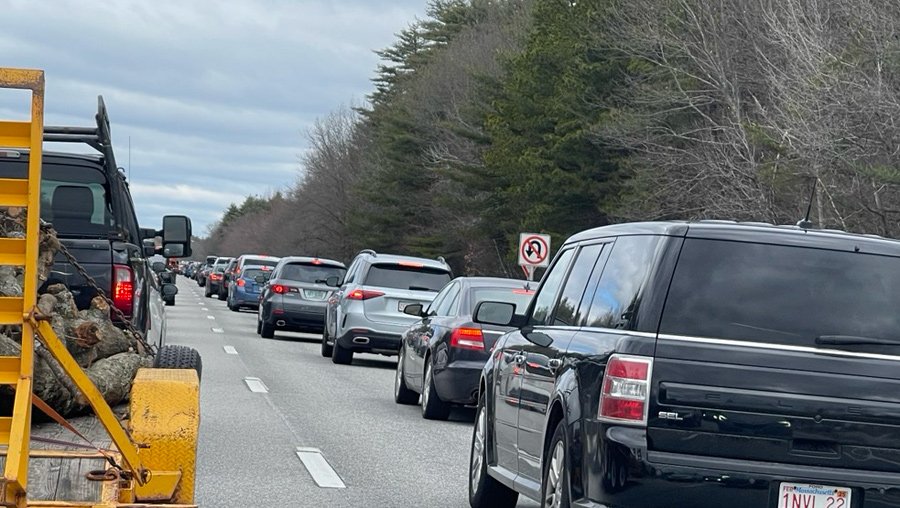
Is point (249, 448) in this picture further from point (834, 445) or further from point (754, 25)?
point (754, 25)

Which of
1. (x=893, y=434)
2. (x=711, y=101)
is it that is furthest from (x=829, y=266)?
(x=711, y=101)

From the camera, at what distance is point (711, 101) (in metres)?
41.8

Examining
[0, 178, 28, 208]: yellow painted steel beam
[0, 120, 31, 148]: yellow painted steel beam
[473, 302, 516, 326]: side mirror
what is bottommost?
[473, 302, 516, 326]: side mirror

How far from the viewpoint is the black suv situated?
20.6 ft

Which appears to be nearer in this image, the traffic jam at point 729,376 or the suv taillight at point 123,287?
the traffic jam at point 729,376

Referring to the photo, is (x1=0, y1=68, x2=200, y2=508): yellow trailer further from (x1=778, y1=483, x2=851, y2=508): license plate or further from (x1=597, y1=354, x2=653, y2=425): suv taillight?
(x1=778, y1=483, x2=851, y2=508): license plate

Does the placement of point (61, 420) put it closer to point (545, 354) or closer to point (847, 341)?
point (545, 354)

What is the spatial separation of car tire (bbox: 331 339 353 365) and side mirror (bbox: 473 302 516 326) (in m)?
14.4

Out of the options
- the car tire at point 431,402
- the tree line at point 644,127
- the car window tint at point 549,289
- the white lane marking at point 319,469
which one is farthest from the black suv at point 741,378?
the tree line at point 644,127

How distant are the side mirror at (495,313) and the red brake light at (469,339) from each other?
583 centimetres

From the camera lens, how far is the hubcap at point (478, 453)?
935 cm

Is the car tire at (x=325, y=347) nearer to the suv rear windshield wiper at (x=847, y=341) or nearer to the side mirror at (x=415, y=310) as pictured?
the side mirror at (x=415, y=310)

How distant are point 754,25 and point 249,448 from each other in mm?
31989

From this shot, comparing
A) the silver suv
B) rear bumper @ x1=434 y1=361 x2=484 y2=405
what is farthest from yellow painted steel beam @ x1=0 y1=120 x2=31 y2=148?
the silver suv
